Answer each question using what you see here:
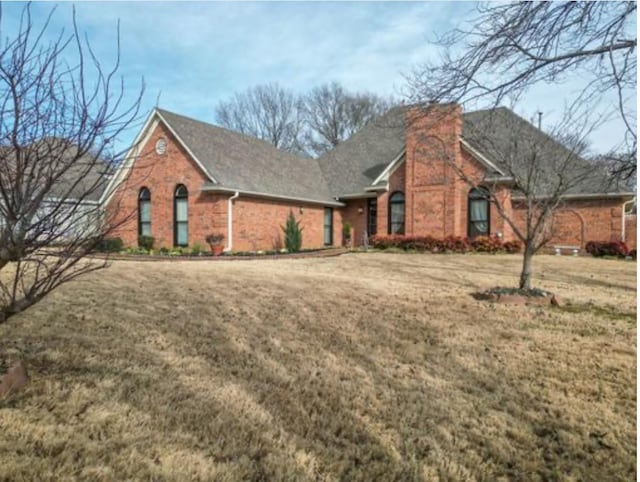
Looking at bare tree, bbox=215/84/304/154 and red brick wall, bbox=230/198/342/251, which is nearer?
red brick wall, bbox=230/198/342/251

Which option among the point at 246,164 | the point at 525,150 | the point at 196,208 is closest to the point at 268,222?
the point at 246,164

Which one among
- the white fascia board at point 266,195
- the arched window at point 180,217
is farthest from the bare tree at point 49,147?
the arched window at point 180,217

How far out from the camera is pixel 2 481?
7.93ft

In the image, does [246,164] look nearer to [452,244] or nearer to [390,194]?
[390,194]

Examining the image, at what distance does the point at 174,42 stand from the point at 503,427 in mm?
8884

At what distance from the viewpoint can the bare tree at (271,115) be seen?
4525cm

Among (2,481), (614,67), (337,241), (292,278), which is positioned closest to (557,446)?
(2,481)

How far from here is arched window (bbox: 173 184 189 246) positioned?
742 inches

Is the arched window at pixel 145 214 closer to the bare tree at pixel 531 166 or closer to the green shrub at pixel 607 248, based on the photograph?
the bare tree at pixel 531 166

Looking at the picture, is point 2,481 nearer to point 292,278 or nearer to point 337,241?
point 292,278

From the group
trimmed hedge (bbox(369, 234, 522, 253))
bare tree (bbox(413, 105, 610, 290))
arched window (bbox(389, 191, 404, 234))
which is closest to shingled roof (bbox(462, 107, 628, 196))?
bare tree (bbox(413, 105, 610, 290))

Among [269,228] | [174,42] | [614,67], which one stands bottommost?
[269,228]

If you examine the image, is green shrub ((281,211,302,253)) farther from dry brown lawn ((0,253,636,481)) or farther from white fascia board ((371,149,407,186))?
dry brown lawn ((0,253,636,481))

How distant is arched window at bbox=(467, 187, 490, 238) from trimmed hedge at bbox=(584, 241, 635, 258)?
3919mm
